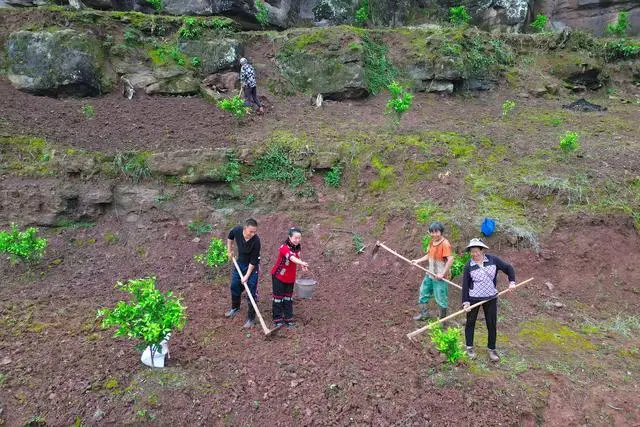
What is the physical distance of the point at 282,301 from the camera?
547cm

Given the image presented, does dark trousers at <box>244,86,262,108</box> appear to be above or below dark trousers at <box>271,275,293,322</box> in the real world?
above

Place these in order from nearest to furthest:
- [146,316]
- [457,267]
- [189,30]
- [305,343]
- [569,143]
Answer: [146,316] < [305,343] < [457,267] < [569,143] < [189,30]

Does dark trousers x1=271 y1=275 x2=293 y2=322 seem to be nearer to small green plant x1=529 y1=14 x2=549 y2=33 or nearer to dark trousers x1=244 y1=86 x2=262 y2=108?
dark trousers x1=244 y1=86 x2=262 y2=108

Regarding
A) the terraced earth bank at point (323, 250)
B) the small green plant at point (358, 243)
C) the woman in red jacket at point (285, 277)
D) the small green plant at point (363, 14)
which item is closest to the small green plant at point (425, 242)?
the terraced earth bank at point (323, 250)

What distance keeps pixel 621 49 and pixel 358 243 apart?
12532mm

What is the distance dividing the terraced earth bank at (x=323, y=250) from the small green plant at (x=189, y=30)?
2277mm

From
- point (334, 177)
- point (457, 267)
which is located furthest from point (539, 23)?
point (457, 267)

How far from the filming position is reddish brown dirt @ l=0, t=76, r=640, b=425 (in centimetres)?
407

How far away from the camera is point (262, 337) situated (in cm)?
525

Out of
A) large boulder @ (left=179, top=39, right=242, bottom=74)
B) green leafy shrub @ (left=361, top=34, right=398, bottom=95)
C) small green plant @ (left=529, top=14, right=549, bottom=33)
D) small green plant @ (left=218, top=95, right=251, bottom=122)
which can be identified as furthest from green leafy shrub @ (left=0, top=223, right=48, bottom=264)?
small green plant @ (left=529, top=14, right=549, bottom=33)

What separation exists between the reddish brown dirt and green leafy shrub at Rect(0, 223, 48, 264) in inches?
7.4

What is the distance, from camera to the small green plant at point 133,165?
818 centimetres

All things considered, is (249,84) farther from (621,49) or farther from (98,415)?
(621,49)

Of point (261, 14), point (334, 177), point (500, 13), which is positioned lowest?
point (334, 177)
